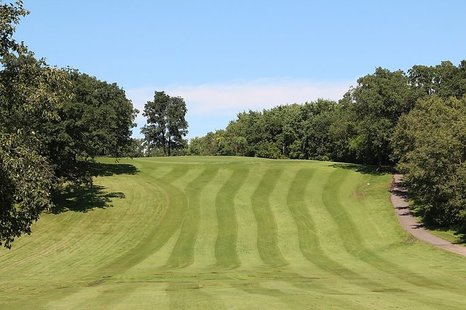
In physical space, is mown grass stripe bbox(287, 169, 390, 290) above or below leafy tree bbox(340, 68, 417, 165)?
below

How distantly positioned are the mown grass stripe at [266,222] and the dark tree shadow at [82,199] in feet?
51.9

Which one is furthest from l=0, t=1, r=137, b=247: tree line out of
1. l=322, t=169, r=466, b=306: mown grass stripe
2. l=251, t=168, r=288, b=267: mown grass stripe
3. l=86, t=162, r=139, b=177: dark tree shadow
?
l=86, t=162, r=139, b=177: dark tree shadow

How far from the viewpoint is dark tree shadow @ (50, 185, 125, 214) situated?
51.5m

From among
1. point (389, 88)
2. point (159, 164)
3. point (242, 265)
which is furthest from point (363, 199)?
point (159, 164)

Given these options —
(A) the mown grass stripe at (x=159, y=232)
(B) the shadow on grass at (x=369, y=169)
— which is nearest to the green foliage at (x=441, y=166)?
(B) the shadow on grass at (x=369, y=169)

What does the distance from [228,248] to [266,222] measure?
9402 mm

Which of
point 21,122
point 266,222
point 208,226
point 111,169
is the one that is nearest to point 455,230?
point 266,222

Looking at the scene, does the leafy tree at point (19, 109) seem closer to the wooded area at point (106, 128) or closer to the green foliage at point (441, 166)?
the wooded area at point (106, 128)

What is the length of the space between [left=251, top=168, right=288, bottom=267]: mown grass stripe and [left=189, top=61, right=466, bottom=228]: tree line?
13.7m

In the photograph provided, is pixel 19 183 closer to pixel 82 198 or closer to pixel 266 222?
pixel 266 222

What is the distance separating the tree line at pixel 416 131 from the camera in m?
42.5

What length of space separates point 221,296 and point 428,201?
33.4 m

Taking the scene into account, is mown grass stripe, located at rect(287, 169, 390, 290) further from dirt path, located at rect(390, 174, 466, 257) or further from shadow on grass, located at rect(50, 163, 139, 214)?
shadow on grass, located at rect(50, 163, 139, 214)

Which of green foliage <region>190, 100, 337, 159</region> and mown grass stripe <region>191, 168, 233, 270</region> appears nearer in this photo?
mown grass stripe <region>191, 168, 233, 270</region>
